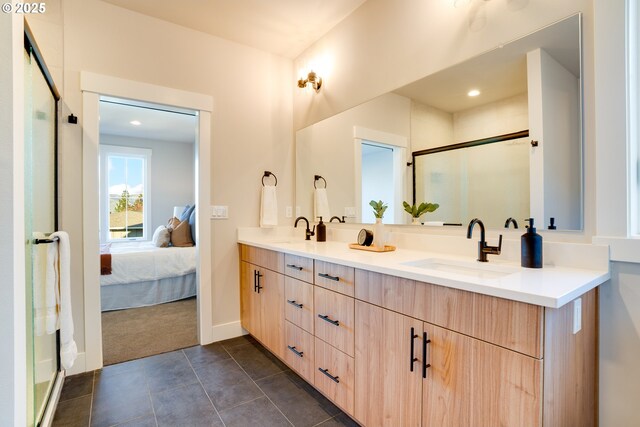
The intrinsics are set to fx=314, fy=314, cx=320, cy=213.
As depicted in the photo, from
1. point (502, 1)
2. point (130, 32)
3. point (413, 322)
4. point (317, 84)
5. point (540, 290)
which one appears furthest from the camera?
point (317, 84)

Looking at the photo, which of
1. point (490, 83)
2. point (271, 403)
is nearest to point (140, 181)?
point (271, 403)

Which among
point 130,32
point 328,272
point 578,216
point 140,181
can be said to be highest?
point 130,32

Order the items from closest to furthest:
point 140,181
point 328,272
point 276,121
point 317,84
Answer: point 328,272, point 317,84, point 276,121, point 140,181

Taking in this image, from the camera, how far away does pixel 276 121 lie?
304 cm

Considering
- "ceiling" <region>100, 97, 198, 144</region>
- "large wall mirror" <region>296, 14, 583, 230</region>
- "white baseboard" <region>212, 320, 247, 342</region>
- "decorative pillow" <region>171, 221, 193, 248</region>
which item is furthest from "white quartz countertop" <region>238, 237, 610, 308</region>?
"ceiling" <region>100, 97, 198, 144</region>

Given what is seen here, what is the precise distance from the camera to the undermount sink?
1.36 m

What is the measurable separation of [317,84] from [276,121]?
538mm

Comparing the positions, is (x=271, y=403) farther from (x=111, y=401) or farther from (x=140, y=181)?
(x=140, y=181)

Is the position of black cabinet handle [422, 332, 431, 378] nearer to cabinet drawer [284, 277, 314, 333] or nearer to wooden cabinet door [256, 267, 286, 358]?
cabinet drawer [284, 277, 314, 333]

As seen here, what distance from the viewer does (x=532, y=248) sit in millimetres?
1327

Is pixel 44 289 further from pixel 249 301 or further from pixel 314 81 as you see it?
pixel 314 81

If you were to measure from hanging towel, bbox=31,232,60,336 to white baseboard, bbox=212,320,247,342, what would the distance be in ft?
4.10

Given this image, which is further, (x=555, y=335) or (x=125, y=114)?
(x=125, y=114)

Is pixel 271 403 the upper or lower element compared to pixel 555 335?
lower
